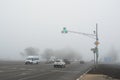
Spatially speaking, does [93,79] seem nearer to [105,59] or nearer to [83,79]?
[83,79]

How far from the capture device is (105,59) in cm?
7194

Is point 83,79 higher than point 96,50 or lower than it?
lower

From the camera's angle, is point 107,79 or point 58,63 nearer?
point 107,79

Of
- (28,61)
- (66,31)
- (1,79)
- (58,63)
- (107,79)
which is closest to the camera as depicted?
(1,79)

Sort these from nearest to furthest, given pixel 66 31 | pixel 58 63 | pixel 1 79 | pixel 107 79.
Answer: pixel 1 79 → pixel 107 79 → pixel 66 31 → pixel 58 63

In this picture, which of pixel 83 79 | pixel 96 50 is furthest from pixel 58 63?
pixel 83 79

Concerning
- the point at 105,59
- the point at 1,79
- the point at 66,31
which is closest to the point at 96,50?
the point at 66,31

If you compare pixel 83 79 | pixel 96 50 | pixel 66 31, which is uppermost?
pixel 66 31

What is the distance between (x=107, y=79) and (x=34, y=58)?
58.3 meters

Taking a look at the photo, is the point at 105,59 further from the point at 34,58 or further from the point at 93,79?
the point at 93,79

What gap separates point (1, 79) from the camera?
24.2 m

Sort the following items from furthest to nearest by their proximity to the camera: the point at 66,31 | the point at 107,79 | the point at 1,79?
1. the point at 66,31
2. the point at 107,79
3. the point at 1,79

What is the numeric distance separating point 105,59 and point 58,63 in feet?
48.6

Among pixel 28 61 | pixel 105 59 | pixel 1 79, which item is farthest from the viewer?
pixel 28 61
